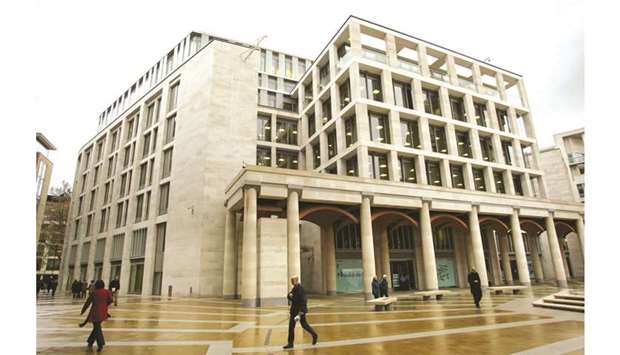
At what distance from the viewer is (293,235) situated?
19.8 m

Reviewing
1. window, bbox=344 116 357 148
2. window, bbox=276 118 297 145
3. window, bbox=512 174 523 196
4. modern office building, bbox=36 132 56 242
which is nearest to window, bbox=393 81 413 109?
window, bbox=344 116 357 148

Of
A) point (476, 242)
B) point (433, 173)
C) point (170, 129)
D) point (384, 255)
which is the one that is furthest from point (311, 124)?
point (476, 242)

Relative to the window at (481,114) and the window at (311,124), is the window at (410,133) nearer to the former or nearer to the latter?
the window at (481,114)

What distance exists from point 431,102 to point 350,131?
9615 mm

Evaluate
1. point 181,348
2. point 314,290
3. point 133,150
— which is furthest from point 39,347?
point 133,150

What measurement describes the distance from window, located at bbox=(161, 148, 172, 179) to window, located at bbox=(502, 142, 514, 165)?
119ft

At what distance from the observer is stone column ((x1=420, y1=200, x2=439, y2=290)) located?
78.8 feet

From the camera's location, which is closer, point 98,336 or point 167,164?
point 98,336

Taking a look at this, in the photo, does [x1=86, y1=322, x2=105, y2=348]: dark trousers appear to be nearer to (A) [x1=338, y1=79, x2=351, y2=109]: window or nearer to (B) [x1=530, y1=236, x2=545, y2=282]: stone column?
(A) [x1=338, y1=79, x2=351, y2=109]: window

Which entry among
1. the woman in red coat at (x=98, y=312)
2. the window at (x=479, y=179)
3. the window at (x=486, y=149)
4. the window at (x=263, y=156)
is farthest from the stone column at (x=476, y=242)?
the woman in red coat at (x=98, y=312)

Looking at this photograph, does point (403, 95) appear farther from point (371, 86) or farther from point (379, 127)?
point (379, 127)

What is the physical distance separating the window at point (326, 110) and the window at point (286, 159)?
21.3ft

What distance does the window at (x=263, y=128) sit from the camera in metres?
37.9
